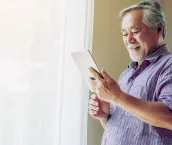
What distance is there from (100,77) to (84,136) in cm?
53

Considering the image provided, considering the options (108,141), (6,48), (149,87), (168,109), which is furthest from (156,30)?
(6,48)

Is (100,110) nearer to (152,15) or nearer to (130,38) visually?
(130,38)

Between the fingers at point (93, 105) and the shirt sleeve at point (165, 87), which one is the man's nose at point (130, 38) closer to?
the shirt sleeve at point (165, 87)

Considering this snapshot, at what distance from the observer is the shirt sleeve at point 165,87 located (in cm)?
95

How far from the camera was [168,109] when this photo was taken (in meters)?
0.94

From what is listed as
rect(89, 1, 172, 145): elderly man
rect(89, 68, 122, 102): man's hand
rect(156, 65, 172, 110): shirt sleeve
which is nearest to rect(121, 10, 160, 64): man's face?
rect(89, 1, 172, 145): elderly man

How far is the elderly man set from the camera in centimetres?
96

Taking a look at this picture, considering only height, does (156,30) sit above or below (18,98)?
above

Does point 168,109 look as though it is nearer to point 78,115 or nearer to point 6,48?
point 78,115

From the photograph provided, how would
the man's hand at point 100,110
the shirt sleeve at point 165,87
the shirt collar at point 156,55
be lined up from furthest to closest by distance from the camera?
the man's hand at point 100,110, the shirt collar at point 156,55, the shirt sleeve at point 165,87

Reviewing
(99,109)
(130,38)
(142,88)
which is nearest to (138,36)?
(130,38)

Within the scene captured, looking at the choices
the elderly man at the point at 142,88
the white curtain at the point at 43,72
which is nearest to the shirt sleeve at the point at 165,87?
the elderly man at the point at 142,88

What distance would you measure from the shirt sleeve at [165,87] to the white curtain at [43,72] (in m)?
0.47

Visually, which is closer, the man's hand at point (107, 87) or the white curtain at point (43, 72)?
the man's hand at point (107, 87)
